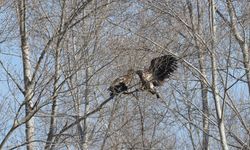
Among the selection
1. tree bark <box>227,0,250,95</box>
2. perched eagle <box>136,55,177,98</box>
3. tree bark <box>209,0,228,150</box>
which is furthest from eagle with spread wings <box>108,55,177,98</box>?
tree bark <box>227,0,250,95</box>

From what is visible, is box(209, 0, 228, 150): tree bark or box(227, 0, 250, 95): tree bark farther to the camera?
box(227, 0, 250, 95): tree bark

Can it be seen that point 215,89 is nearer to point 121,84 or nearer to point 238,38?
point 121,84

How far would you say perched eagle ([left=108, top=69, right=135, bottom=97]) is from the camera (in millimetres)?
8203

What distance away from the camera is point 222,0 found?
9.75 metres

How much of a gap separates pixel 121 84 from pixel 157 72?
52 cm

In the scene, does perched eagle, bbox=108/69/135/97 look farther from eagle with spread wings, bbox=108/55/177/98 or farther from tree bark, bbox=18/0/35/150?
tree bark, bbox=18/0/35/150

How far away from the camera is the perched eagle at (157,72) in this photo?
8000mm

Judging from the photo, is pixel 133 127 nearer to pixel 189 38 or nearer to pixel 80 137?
pixel 80 137

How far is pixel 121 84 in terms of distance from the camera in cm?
829

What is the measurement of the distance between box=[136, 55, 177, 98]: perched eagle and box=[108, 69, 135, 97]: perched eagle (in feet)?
0.71

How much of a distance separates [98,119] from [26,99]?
1.54 metres

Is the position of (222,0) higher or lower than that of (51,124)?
higher

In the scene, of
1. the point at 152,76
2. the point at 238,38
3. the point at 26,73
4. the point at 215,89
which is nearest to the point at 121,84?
the point at 152,76

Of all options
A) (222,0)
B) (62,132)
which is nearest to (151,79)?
(62,132)
